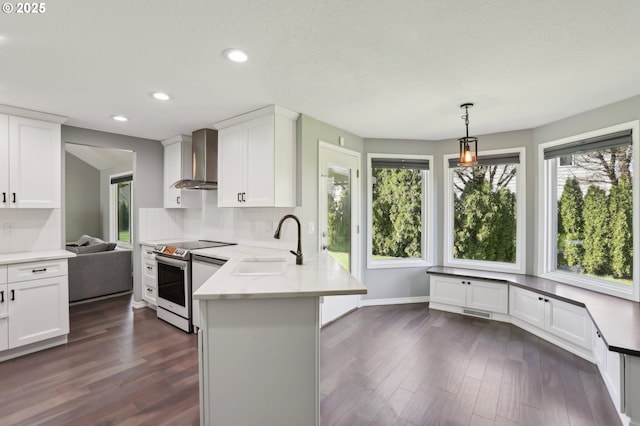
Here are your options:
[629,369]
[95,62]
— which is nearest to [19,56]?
[95,62]

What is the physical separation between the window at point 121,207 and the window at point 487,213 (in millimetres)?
5839

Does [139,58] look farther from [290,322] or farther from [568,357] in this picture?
[568,357]

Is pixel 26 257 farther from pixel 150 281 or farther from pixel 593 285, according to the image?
pixel 593 285

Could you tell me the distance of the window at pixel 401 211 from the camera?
14.1 feet

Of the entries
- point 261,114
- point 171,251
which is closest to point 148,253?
point 171,251

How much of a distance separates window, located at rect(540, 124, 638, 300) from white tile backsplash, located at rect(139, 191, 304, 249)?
299cm

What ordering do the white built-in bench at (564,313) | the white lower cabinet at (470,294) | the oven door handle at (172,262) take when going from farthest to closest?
1. the white lower cabinet at (470,294)
2. the oven door handle at (172,262)
3. the white built-in bench at (564,313)

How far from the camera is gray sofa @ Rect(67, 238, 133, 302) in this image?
422 cm

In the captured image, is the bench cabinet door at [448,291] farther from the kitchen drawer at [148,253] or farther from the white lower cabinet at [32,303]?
the white lower cabinet at [32,303]

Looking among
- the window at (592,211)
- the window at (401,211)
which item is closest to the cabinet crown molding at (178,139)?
the window at (401,211)

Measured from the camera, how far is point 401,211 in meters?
4.35

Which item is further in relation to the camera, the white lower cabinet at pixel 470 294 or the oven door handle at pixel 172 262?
the white lower cabinet at pixel 470 294

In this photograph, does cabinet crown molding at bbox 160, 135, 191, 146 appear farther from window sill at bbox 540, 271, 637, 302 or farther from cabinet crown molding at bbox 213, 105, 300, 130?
window sill at bbox 540, 271, 637, 302

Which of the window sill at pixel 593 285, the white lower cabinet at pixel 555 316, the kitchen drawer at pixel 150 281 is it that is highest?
the window sill at pixel 593 285
